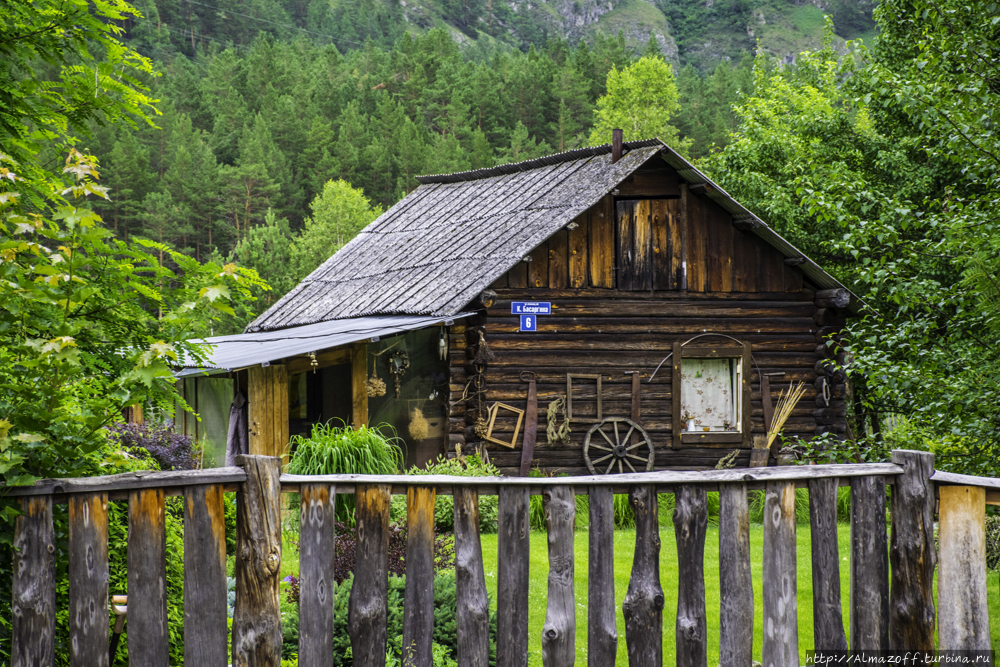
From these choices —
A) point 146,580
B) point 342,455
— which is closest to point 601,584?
point 146,580

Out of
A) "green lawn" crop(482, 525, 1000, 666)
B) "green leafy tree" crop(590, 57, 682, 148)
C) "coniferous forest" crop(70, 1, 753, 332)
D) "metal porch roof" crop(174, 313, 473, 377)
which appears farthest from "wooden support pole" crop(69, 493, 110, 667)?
"green leafy tree" crop(590, 57, 682, 148)

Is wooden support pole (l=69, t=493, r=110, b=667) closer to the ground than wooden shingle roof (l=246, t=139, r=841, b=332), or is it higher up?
closer to the ground

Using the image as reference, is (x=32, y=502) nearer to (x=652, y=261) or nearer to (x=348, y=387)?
(x=348, y=387)

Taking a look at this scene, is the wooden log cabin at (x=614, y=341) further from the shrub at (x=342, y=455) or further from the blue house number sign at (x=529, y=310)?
the shrub at (x=342, y=455)

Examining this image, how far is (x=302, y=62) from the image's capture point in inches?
2522

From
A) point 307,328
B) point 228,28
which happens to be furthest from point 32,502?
point 228,28

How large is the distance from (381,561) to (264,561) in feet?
1.55

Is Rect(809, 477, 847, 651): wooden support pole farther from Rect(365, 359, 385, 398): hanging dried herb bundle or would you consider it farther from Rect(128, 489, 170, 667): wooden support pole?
Rect(365, 359, 385, 398): hanging dried herb bundle

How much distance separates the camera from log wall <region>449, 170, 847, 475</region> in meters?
13.9

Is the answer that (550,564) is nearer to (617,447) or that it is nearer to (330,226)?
(617,447)

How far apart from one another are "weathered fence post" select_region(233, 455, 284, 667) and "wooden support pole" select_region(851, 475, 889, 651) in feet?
8.10

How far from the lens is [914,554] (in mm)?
4035

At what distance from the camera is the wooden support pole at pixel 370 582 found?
3855mm

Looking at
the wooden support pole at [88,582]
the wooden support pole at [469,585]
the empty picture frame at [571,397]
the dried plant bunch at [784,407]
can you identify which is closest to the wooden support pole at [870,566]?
the wooden support pole at [469,585]
